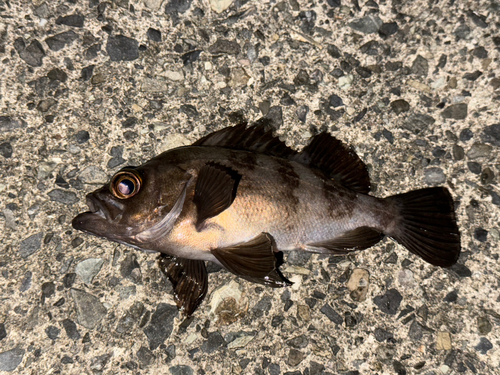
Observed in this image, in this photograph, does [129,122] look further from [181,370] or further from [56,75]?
[181,370]

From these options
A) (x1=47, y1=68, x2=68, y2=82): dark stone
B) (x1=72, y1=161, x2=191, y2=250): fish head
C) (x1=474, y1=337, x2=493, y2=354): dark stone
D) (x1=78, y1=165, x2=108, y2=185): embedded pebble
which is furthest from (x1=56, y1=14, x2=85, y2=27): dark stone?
(x1=474, y1=337, x2=493, y2=354): dark stone

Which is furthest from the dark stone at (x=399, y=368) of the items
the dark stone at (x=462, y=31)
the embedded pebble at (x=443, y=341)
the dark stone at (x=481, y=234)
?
the dark stone at (x=462, y=31)

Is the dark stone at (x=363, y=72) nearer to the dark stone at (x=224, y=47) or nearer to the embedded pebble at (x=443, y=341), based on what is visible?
the dark stone at (x=224, y=47)

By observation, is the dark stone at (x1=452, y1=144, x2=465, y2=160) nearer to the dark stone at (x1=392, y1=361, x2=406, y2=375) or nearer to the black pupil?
the dark stone at (x1=392, y1=361, x2=406, y2=375)

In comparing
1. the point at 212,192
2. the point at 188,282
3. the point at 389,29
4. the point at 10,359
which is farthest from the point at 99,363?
the point at 389,29

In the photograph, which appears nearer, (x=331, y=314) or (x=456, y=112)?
(x=331, y=314)
